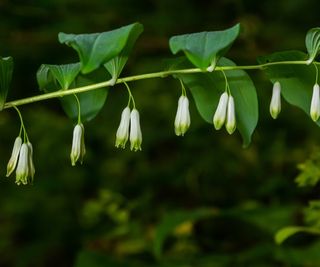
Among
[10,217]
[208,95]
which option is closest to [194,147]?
[10,217]

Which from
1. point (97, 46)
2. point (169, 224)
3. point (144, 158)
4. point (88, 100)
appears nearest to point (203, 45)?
point (97, 46)

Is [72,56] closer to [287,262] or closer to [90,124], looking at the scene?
[90,124]

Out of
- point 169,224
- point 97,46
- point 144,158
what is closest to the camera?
point 97,46

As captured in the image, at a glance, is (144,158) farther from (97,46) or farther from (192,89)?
(97,46)

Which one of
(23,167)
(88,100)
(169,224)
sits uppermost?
(88,100)

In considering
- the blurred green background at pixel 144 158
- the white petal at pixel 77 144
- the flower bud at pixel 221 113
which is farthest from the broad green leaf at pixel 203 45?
the blurred green background at pixel 144 158

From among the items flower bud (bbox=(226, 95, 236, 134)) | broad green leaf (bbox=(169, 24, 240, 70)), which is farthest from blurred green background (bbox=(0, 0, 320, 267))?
Answer: broad green leaf (bbox=(169, 24, 240, 70))

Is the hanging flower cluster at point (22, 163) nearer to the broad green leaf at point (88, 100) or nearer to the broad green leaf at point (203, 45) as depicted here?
the broad green leaf at point (88, 100)
